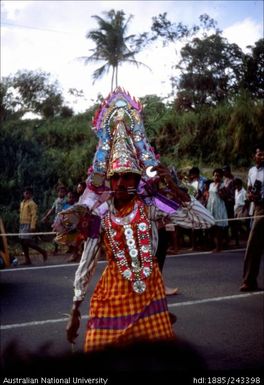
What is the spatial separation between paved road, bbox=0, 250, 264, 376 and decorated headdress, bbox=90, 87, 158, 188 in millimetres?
1310

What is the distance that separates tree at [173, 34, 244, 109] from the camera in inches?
798

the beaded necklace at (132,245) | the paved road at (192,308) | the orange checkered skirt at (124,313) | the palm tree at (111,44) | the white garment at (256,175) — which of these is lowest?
the paved road at (192,308)

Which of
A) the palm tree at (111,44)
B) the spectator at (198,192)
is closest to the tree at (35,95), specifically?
the palm tree at (111,44)

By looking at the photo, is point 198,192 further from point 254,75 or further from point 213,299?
point 254,75

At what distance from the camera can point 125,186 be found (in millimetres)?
3096

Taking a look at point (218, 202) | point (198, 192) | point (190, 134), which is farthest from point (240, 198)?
point (190, 134)

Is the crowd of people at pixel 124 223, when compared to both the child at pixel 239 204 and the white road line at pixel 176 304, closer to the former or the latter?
the white road line at pixel 176 304

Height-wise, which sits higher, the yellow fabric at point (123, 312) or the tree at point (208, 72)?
the tree at point (208, 72)

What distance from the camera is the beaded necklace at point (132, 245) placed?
2893mm

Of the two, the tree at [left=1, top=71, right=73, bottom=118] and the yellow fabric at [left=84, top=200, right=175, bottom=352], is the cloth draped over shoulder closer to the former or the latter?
the yellow fabric at [left=84, top=200, right=175, bottom=352]

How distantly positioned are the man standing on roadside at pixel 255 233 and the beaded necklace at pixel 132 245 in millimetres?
4149

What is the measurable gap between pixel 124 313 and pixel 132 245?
40 cm

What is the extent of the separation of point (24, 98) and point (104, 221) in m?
37.6

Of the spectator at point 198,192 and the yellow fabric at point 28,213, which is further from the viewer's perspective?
the spectator at point 198,192
